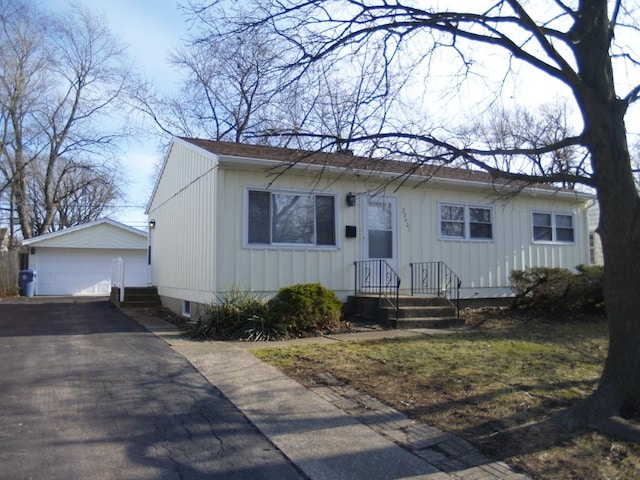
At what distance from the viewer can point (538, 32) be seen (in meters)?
5.52

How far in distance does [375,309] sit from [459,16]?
6897 mm

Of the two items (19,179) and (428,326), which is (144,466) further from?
(19,179)

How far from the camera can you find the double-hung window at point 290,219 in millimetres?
11508

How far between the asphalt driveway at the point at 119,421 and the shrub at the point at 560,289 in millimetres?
8373

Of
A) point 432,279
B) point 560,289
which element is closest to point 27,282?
point 432,279

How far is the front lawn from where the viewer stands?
4363 millimetres

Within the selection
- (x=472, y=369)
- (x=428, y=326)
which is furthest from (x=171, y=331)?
(x=472, y=369)

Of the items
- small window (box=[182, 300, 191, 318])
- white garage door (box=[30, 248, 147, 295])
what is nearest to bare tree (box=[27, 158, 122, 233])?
white garage door (box=[30, 248, 147, 295])

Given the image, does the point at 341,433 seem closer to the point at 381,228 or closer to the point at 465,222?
the point at 381,228

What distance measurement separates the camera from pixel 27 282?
24.5 m

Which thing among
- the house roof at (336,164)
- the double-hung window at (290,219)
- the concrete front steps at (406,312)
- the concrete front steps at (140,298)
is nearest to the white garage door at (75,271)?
the concrete front steps at (140,298)

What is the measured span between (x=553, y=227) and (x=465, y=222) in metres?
3.43

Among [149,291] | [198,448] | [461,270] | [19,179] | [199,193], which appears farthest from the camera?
[19,179]

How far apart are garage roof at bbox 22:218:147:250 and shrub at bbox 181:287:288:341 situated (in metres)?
17.9
